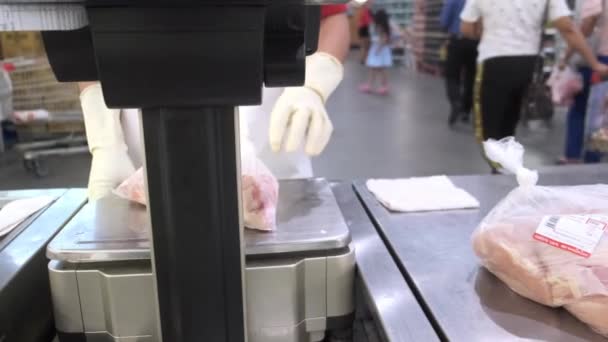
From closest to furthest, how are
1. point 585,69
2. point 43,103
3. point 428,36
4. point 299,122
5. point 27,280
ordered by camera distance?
point 27,280 < point 299,122 < point 585,69 < point 43,103 < point 428,36

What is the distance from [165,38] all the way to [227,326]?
0.28 meters

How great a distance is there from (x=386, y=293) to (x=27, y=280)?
48 centimetres

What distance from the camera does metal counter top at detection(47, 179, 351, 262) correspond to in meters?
0.62

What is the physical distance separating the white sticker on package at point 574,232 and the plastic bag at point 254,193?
34 cm

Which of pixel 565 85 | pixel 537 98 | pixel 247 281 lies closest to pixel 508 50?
pixel 537 98

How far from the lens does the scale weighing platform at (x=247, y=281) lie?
0.62 metres

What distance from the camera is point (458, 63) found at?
15.5ft

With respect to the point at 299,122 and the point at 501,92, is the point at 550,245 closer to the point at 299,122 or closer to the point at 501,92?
the point at 299,122

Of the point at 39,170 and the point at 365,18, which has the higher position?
the point at 365,18

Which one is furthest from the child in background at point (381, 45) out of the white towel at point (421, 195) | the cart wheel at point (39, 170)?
the white towel at point (421, 195)

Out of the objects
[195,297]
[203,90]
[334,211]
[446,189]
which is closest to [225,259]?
[195,297]

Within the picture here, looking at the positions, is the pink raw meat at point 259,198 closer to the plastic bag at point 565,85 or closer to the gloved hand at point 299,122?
the gloved hand at point 299,122

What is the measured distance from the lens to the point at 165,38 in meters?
0.42

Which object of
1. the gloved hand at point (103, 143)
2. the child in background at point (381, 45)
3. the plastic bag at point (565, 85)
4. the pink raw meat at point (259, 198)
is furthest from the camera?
the child in background at point (381, 45)
